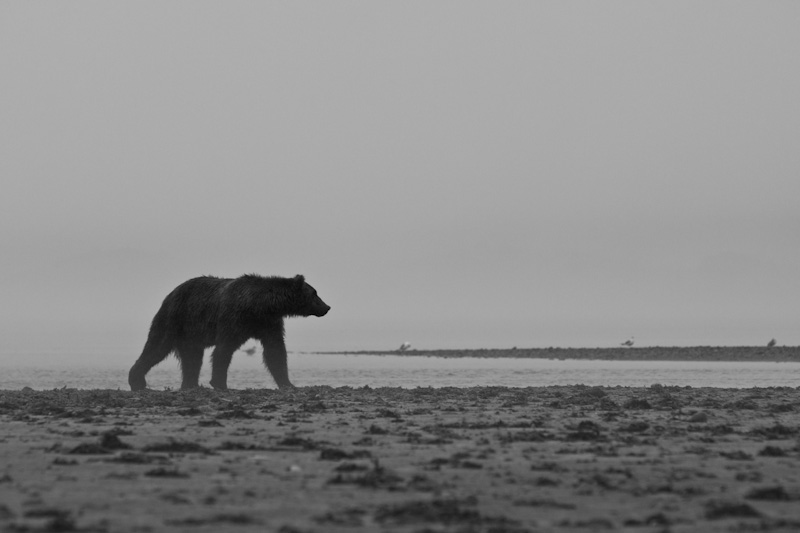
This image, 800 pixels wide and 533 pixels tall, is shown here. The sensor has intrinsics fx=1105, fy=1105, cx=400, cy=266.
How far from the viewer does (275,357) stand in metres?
25.4

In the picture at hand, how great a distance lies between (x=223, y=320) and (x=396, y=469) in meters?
15.5

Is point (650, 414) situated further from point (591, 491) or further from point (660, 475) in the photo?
point (591, 491)

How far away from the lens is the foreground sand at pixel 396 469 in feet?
25.0

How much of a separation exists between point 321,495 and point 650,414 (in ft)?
29.1

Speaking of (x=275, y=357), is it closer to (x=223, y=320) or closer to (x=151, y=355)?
(x=223, y=320)

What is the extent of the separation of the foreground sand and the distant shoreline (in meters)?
65.4

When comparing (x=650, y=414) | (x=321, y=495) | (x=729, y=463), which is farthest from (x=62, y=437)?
(x=650, y=414)

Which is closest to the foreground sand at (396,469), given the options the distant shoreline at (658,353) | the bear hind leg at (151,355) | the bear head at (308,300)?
the bear head at (308,300)

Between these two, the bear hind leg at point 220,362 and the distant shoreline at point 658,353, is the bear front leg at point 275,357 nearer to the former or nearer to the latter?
the bear hind leg at point 220,362

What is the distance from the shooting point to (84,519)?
7.42 meters

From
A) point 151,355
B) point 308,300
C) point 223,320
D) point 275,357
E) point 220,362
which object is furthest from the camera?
point 151,355

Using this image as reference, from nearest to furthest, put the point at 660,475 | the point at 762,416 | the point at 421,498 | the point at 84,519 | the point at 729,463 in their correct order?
the point at 84,519
the point at 421,498
the point at 660,475
the point at 729,463
the point at 762,416

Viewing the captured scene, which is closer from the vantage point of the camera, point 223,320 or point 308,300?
point 223,320

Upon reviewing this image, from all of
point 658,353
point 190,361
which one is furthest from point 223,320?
point 658,353
